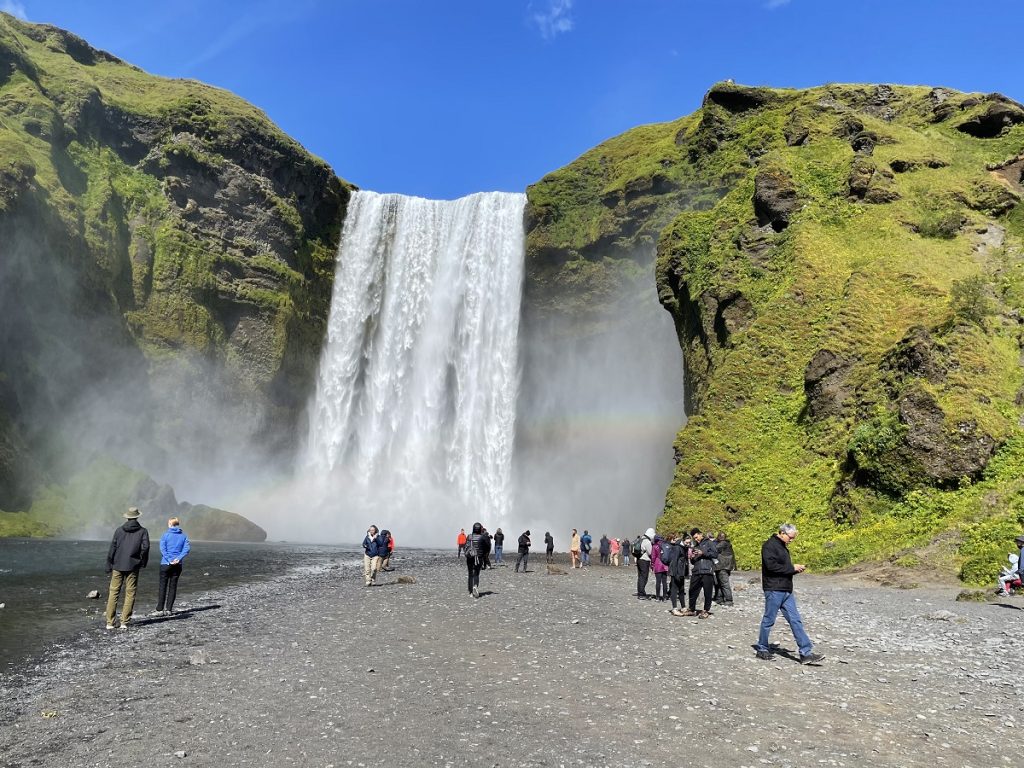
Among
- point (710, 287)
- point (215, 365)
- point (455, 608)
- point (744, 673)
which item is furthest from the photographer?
point (215, 365)

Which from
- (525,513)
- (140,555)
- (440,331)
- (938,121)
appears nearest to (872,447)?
(140,555)

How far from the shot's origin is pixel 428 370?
63438 mm

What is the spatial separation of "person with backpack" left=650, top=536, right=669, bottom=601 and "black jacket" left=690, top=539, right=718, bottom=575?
2037mm

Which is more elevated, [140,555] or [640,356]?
[640,356]

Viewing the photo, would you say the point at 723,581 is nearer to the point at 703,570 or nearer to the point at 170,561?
the point at 703,570

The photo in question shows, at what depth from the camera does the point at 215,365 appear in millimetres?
63531

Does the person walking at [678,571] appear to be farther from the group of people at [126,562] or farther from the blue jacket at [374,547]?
the group of people at [126,562]

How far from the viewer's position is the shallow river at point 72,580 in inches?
505

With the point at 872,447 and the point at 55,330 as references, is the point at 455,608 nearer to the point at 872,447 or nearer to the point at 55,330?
the point at 872,447

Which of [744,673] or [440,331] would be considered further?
[440,331]

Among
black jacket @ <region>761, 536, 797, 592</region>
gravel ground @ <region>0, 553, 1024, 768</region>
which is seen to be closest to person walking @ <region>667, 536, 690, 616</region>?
gravel ground @ <region>0, 553, 1024, 768</region>

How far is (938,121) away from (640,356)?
25717 millimetres

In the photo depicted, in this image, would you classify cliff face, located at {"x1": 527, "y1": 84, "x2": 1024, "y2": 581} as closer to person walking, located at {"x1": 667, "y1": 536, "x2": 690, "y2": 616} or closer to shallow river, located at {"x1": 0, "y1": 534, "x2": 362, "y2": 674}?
person walking, located at {"x1": 667, "y1": 536, "x2": 690, "y2": 616}

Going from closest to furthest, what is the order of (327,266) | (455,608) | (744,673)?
(744,673), (455,608), (327,266)
